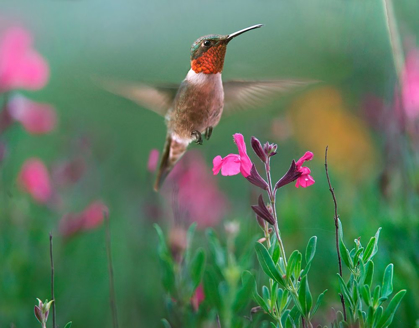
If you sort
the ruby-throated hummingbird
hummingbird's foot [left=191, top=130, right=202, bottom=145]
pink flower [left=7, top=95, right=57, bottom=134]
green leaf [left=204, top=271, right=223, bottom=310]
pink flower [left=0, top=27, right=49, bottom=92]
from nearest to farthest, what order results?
green leaf [left=204, top=271, right=223, bottom=310] → the ruby-throated hummingbird → hummingbird's foot [left=191, top=130, right=202, bottom=145] → pink flower [left=7, top=95, right=57, bottom=134] → pink flower [left=0, top=27, right=49, bottom=92]

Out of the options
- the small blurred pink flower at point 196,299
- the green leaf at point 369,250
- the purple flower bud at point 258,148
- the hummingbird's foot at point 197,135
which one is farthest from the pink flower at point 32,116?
the green leaf at point 369,250

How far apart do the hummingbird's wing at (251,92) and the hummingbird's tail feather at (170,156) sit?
187mm

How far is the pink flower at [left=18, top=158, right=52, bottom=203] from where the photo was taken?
7.59 feet

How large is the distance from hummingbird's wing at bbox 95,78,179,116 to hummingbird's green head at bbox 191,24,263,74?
132 mm

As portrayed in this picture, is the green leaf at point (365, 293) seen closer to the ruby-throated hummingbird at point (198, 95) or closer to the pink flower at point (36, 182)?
the ruby-throated hummingbird at point (198, 95)

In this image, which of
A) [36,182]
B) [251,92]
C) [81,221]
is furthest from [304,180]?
[36,182]

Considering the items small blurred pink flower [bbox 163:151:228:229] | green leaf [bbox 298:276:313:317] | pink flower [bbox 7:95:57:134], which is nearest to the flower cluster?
green leaf [bbox 298:276:313:317]

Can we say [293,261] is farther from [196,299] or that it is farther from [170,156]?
[170,156]

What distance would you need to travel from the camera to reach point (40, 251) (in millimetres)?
2299

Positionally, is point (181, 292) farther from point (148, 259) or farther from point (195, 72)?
point (148, 259)

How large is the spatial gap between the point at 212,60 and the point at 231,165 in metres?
0.37

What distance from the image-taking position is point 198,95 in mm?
1404

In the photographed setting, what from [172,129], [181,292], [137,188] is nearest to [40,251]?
[137,188]

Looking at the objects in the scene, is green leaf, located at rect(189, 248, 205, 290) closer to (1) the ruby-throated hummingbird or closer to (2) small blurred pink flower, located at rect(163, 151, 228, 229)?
(1) the ruby-throated hummingbird
